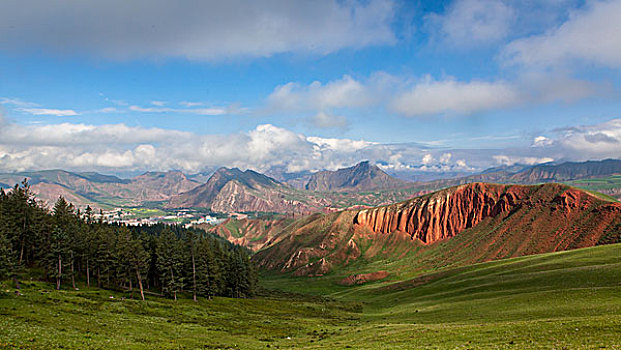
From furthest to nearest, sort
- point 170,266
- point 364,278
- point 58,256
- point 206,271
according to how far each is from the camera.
Answer: point 364,278 → point 206,271 → point 170,266 → point 58,256

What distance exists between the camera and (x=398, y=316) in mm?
70875

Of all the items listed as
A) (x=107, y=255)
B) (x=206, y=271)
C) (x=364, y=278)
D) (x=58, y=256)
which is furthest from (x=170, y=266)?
(x=364, y=278)

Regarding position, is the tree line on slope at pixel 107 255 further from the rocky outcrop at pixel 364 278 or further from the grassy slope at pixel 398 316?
the rocky outcrop at pixel 364 278

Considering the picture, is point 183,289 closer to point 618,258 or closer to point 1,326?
point 1,326

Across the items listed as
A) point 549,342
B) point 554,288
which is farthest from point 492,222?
point 549,342

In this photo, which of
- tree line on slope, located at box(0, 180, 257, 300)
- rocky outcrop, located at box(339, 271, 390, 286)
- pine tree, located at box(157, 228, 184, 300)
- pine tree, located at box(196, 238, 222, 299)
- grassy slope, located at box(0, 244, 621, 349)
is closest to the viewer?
grassy slope, located at box(0, 244, 621, 349)

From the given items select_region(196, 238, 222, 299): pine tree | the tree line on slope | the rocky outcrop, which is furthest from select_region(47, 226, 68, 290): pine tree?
the rocky outcrop

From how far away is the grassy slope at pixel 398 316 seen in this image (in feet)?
107

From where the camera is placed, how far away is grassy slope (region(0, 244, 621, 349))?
3272 cm

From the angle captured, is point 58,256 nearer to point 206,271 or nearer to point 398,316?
point 206,271

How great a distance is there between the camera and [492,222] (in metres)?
181

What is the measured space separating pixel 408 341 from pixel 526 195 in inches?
7076

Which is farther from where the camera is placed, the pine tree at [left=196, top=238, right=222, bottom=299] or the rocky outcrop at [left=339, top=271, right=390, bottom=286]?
the rocky outcrop at [left=339, top=271, right=390, bottom=286]

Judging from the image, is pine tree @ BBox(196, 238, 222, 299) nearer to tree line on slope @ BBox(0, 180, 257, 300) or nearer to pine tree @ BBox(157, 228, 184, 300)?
tree line on slope @ BBox(0, 180, 257, 300)
